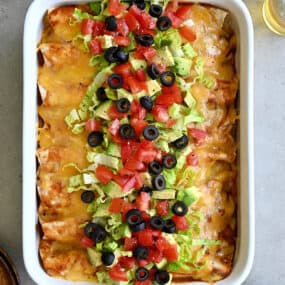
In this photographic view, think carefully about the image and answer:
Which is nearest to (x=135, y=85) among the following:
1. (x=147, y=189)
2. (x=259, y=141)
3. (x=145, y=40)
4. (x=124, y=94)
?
(x=124, y=94)

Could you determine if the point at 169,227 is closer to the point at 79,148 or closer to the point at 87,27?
the point at 79,148

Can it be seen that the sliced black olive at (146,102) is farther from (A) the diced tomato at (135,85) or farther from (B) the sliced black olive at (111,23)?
(B) the sliced black olive at (111,23)

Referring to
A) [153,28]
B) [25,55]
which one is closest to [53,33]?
[25,55]

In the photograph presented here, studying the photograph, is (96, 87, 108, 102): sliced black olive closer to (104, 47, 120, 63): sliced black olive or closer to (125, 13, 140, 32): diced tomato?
(104, 47, 120, 63): sliced black olive

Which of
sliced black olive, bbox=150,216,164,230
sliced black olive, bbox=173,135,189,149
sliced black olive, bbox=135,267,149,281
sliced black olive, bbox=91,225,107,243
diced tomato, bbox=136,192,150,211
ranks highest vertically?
sliced black olive, bbox=173,135,189,149

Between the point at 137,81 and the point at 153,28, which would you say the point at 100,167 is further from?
the point at 153,28

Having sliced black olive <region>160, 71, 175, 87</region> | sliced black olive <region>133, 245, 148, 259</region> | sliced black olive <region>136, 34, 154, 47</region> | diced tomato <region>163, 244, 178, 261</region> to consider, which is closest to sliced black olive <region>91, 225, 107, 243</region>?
sliced black olive <region>133, 245, 148, 259</region>

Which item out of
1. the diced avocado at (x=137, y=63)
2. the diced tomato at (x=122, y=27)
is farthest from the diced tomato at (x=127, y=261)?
the diced tomato at (x=122, y=27)
